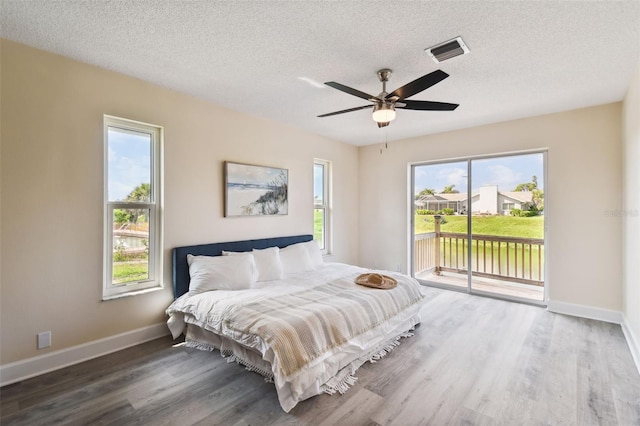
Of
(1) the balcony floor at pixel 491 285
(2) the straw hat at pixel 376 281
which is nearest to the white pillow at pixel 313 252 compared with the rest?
(2) the straw hat at pixel 376 281

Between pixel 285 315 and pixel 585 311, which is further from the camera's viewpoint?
pixel 585 311

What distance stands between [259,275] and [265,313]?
115 centimetres

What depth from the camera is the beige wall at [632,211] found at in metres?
2.67

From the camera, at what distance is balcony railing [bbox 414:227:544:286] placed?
14.1 ft

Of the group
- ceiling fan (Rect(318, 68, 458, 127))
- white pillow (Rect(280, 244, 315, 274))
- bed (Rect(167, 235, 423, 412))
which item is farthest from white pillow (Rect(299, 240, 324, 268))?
ceiling fan (Rect(318, 68, 458, 127))

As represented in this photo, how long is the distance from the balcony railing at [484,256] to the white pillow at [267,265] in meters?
2.83

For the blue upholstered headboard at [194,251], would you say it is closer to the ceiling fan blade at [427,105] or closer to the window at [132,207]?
the window at [132,207]

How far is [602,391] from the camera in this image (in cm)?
220

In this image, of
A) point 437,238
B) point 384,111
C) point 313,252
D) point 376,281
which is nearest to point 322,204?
point 313,252

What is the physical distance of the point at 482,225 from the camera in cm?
467

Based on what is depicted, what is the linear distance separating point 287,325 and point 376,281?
4.43 feet

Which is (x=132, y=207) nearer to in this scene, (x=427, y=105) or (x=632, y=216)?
(x=427, y=105)

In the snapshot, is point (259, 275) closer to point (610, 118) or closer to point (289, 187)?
point (289, 187)

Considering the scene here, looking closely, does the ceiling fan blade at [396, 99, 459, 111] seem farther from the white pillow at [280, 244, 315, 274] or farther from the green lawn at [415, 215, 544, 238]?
the green lawn at [415, 215, 544, 238]
